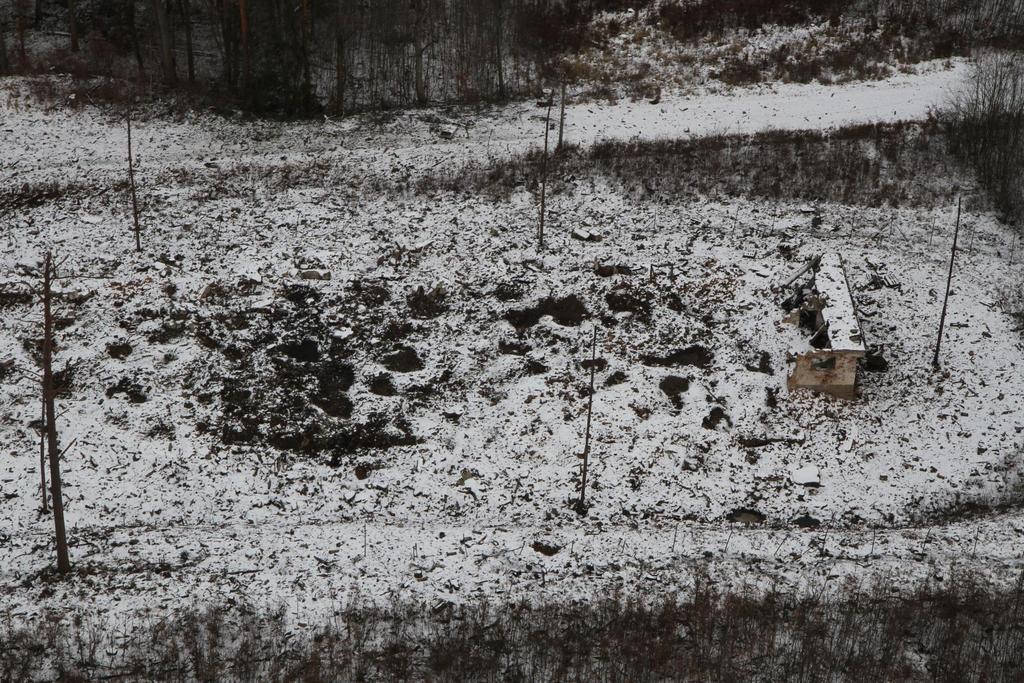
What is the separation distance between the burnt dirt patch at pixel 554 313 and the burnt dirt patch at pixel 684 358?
6.75 ft

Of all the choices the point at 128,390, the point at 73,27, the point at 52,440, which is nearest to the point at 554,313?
the point at 128,390

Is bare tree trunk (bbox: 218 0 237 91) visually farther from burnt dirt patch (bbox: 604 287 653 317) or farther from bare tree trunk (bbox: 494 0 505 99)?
burnt dirt patch (bbox: 604 287 653 317)

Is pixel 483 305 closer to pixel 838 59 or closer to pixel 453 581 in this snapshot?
pixel 453 581

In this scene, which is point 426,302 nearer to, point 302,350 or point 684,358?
point 302,350

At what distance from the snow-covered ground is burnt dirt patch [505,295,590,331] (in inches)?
2.3

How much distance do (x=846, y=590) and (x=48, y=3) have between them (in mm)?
38207

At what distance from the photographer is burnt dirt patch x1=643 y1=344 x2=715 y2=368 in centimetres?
1852

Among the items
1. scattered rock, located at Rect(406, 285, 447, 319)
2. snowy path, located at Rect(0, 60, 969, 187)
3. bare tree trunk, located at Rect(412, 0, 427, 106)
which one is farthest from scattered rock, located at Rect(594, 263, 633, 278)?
bare tree trunk, located at Rect(412, 0, 427, 106)

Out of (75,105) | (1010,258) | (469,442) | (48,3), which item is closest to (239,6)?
(75,105)

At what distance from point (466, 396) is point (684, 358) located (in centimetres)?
510

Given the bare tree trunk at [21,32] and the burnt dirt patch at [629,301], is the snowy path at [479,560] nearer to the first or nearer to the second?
the burnt dirt patch at [629,301]

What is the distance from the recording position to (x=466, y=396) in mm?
17922

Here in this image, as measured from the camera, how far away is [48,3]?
1374 inches

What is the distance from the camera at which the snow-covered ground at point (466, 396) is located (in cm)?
1402
